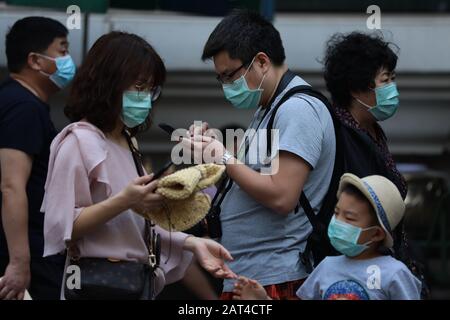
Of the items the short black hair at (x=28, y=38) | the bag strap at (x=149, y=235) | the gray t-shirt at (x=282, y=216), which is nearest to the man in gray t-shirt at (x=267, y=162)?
the gray t-shirt at (x=282, y=216)

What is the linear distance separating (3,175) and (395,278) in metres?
1.90

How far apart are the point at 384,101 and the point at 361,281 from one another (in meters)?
1.05

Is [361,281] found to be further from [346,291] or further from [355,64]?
[355,64]

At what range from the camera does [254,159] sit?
4.04 meters

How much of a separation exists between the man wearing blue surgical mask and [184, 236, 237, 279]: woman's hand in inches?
32.1

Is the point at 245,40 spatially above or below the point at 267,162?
above

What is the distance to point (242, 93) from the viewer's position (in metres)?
4.14

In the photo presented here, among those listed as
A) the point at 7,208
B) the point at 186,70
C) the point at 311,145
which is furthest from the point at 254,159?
the point at 186,70

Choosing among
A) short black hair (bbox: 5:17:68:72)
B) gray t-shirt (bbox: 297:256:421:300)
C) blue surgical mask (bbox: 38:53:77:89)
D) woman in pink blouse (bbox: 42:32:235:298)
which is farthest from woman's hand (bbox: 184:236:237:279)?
short black hair (bbox: 5:17:68:72)

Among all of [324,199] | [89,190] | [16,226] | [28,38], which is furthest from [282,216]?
[28,38]

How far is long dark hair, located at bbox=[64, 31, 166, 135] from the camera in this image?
12.7 feet

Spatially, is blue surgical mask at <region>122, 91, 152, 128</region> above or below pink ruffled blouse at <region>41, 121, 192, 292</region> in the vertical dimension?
above

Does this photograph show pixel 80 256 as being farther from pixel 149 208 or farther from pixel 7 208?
pixel 7 208

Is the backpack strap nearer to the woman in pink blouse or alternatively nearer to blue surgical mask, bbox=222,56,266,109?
blue surgical mask, bbox=222,56,266,109
